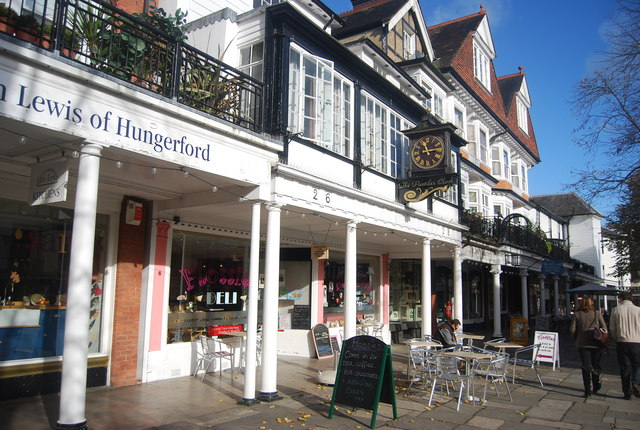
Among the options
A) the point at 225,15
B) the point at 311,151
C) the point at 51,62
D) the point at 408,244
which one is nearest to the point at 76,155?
the point at 51,62

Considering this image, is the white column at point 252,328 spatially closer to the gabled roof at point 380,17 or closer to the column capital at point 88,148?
the column capital at point 88,148

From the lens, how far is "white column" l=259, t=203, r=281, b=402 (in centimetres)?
792

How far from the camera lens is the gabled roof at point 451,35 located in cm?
2291

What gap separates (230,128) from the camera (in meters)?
7.48

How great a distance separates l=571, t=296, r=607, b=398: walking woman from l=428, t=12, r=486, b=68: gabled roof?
1513cm

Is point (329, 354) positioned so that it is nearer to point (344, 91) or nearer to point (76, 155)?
point (344, 91)

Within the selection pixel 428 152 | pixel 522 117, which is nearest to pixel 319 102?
pixel 428 152

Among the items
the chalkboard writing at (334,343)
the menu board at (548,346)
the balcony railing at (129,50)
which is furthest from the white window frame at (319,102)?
the menu board at (548,346)

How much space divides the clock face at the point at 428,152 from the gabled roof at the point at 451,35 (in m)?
10.8

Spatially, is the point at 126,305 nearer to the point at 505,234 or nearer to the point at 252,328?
the point at 252,328

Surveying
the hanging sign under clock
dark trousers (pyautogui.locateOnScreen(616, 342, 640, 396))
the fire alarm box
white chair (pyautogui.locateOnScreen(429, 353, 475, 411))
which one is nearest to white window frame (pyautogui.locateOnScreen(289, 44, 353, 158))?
the hanging sign under clock

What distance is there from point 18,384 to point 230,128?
4.88 metres

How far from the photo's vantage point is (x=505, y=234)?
21.4 m

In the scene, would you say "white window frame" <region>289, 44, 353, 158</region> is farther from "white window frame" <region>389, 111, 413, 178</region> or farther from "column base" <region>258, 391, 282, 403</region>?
"column base" <region>258, 391, 282, 403</region>
